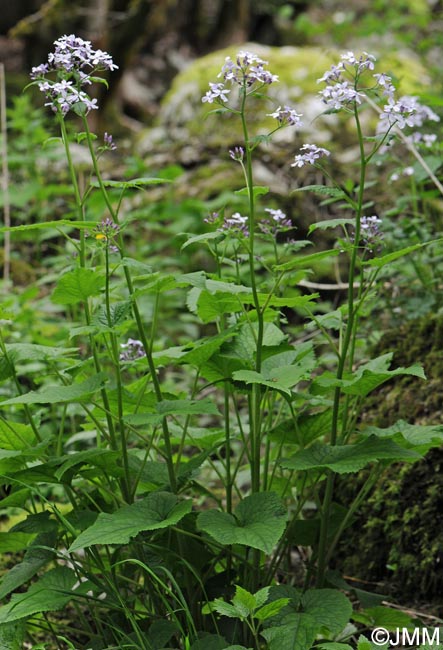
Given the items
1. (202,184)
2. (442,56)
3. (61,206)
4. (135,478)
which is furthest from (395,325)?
(442,56)

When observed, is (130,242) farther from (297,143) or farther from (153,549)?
(153,549)

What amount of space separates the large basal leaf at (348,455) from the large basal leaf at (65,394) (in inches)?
16.9

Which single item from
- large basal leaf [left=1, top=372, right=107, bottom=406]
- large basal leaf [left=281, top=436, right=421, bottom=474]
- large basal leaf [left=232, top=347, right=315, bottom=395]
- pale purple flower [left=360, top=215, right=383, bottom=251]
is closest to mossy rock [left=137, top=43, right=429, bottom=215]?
pale purple flower [left=360, top=215, right=383, bottom=251]

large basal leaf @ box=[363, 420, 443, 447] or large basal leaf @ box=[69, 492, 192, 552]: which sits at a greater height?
large basal leaf @ box=[363, 420, 443, 447]

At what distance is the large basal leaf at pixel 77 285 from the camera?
1580 mm

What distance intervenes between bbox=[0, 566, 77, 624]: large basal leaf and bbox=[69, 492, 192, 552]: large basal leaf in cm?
15

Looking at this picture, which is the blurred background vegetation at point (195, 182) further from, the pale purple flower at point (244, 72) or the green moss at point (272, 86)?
the pale purple flower at point (244, 72)

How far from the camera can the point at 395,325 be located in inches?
110

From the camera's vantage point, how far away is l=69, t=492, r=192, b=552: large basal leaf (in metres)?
1.35

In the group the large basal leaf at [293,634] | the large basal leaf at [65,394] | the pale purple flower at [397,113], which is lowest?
the large basal leaf at [293,634]

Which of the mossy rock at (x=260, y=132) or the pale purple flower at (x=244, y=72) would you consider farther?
the mossy rock at (x=260, y=132)

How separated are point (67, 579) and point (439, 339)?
1.60 meters

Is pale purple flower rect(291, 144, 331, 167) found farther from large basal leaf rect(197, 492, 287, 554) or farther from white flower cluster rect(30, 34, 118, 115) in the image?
large basal leaf rect(197, 492, 287, 554)

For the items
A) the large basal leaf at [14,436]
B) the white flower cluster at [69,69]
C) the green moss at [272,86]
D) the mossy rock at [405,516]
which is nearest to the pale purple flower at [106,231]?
the white flower cluster at [69,69]
